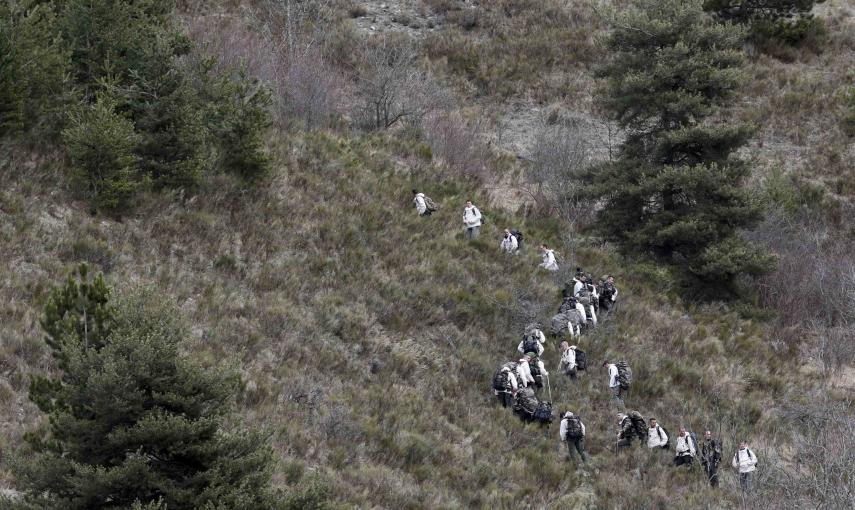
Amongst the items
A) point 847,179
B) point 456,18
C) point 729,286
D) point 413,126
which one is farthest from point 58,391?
point 456,18

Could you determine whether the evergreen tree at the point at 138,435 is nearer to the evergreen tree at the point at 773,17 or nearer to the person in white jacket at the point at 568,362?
the person in white jacket at the point at 568,362

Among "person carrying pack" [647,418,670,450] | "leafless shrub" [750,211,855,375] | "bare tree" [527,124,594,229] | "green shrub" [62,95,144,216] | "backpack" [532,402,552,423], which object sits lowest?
"leafless shrub" [750,211,855,375]

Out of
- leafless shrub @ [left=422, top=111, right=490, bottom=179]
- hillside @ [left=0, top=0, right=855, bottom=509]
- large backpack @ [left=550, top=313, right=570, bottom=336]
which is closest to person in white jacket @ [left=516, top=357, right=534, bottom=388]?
hillside @ [left=0, top=0, right=855, bottom=509]

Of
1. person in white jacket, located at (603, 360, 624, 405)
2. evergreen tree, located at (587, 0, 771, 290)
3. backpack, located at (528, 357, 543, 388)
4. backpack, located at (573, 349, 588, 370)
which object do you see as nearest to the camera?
backpack, located at (528, 357, 543, 388)

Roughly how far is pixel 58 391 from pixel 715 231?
19.3m

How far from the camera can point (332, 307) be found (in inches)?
691

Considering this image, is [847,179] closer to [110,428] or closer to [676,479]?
[676,479]

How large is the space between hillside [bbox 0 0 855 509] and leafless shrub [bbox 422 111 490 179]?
95 mm

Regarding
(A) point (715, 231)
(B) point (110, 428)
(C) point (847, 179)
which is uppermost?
(B) point (110, 428)

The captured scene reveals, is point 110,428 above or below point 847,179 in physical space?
above

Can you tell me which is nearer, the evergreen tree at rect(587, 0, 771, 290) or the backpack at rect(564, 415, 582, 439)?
the backpack at rect(564, 415, 582, 439)

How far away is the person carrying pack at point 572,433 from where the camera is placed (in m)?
15.1

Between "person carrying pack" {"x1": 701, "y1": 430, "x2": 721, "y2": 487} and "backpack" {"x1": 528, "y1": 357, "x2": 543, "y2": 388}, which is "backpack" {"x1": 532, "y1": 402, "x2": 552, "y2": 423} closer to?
"backpack" {"x1": 528, "y1": 357, "x2": 543, "y2": 388}

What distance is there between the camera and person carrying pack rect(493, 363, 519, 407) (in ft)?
53.5
